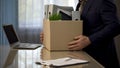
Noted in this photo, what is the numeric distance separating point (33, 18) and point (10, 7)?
1.38 feet

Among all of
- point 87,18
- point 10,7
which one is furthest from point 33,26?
point 87,18

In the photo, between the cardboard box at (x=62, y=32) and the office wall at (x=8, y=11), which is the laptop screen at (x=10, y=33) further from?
the office wall at (x=8, y=11)

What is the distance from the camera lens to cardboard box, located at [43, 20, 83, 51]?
1.65 meters

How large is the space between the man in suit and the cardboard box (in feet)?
0.13

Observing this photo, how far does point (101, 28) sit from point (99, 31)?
3 centimetres

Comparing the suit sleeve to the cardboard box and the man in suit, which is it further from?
the cardboard box

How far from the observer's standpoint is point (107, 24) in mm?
1652

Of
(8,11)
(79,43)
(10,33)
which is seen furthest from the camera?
(8,11)

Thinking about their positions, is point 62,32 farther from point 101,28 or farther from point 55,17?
point 101,28

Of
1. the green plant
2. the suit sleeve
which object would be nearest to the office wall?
the green plant

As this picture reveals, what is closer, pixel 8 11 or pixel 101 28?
pixel 101 28

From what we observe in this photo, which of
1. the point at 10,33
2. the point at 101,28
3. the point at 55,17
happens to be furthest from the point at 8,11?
the point at 101,28

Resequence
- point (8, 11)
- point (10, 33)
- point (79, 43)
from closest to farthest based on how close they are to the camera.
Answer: point (79, 43) → point (10, 33) → point (8, 11)

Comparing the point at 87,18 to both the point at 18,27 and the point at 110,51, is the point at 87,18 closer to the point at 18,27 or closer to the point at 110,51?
the point at 110,51
